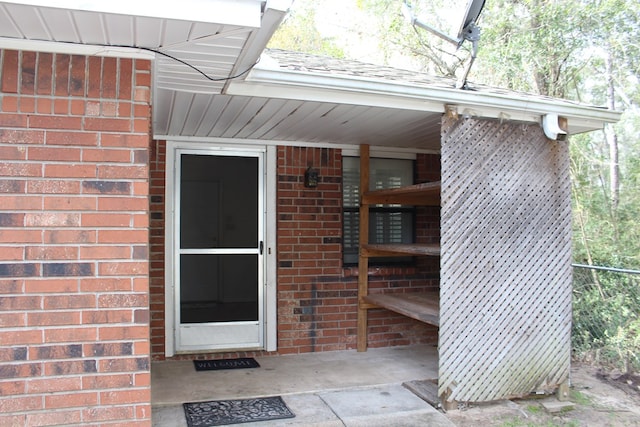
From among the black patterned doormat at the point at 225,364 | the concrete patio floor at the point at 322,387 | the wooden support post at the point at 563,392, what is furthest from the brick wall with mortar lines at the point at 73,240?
the wooden support post at the point at 563,392

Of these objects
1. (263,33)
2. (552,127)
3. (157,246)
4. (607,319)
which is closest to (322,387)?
(157,246)

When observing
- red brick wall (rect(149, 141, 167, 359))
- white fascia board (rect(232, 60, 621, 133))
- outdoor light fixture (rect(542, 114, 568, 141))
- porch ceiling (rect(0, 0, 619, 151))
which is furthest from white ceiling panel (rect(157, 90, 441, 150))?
outdoor light fixture (rect(542, 114, 568, 141))

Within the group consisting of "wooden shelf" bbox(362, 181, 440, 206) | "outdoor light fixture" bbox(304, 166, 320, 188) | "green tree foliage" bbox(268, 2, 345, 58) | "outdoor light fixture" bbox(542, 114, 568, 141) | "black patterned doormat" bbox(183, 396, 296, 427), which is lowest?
"black patterned doormat" bbox(183, 396, 296, 427)

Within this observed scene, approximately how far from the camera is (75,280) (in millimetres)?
2906

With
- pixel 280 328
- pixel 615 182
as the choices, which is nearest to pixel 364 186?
pixel 280 328

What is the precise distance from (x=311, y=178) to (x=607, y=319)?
3693 millimetres

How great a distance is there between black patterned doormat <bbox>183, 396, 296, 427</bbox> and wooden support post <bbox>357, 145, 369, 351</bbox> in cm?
174

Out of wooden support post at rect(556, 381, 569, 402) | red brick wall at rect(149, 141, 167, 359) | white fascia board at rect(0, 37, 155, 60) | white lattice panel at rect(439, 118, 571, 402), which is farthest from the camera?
red brick wall at rect(149, 141, 167, 359)

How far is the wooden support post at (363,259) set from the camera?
584 cm

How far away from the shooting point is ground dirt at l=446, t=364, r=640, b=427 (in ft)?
13.3

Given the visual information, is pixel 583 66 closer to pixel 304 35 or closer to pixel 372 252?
pixel 372 252

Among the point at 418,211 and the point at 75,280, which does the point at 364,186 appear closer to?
the point at 418,211

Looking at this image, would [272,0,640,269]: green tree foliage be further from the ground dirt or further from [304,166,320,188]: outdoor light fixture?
[304,166,320,188]: outdoor light fixture

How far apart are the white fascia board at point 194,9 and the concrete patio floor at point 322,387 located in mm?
2738
